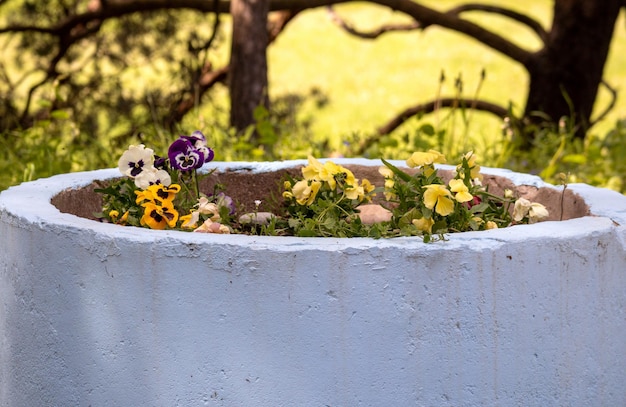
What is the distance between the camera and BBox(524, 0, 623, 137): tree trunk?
5559 mm

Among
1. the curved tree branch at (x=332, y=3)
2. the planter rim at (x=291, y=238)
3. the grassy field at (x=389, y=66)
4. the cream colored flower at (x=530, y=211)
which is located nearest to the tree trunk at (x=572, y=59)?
the curved tree branch at (x=332, y=3)

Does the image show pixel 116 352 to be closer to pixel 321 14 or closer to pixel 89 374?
pixel 89 374

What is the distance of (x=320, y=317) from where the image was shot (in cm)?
195

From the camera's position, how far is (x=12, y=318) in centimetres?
228

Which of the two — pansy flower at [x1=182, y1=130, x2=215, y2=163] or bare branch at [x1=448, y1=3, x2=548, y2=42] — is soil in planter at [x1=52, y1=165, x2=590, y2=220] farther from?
bare branch at [x1=448, y1=3, x2=548, y2=42]

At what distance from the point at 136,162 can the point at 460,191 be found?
87 centimetres

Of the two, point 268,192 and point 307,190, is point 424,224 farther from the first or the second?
point 268,192

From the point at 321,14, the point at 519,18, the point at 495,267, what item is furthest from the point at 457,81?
the point at 321,14

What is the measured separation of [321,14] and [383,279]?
14.2 meters

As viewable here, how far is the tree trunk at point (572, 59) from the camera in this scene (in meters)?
5.56

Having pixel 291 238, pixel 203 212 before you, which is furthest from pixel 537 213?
pixel 203 212

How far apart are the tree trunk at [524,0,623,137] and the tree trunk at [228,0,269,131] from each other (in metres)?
1.66

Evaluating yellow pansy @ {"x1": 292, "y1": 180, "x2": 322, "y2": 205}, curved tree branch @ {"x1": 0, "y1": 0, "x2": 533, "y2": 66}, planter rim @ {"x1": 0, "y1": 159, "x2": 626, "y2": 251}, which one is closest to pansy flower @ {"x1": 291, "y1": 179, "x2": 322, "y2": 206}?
yellow pansy @ {"x1": 292, "y1": 180, "x2": 322, "y2": 205}

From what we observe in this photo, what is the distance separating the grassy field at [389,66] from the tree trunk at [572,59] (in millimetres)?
4789
